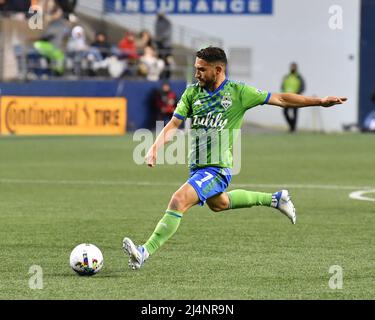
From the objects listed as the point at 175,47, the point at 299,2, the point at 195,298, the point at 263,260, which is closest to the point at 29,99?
the point at 175,47

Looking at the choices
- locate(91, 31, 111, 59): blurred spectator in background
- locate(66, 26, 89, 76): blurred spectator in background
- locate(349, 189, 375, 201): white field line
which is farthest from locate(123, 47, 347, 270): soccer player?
locate(91, 31, 111, 59): blurred spectator in background

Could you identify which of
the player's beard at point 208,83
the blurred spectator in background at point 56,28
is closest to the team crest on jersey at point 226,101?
the player's beard at point 208,83

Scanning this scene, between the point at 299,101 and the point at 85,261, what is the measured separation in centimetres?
251

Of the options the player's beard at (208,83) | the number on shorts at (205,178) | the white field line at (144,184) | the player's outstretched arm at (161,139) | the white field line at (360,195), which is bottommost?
the white field line at (144,184)

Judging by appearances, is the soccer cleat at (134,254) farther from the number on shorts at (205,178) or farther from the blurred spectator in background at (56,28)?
the blurred spectator in background at (56,28)

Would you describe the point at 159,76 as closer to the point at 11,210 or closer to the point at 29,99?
the point at 29,99

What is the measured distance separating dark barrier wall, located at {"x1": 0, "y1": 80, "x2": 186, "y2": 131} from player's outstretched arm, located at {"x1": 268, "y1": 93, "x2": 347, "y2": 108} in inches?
935

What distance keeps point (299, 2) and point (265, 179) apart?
952 inches

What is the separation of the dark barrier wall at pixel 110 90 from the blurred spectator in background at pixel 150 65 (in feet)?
2.96

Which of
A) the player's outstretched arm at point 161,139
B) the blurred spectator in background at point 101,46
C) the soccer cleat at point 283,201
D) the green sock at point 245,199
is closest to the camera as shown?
the player's outstretched arm at point 161,139

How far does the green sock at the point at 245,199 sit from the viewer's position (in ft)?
39.3

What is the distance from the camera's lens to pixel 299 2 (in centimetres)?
4469

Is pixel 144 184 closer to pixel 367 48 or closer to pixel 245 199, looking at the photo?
pixel 245 199

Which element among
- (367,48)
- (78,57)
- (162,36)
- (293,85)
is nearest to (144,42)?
(162,36)
